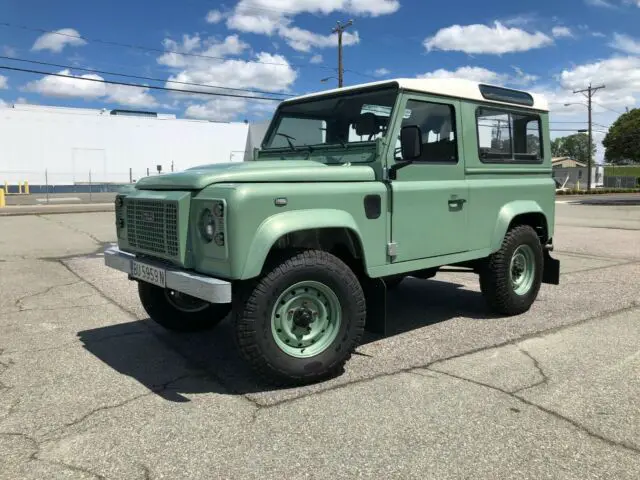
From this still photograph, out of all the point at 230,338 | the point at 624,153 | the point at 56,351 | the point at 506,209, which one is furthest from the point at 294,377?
the point at 624,153

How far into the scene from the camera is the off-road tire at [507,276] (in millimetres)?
5273

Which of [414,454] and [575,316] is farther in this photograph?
[575,316]

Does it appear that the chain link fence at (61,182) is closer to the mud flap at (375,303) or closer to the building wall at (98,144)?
the building wall at (98,144)

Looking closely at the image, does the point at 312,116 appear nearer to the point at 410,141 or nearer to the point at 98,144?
the point at 410,141

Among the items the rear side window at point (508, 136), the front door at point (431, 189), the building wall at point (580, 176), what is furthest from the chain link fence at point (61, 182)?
the building wall at point (580, 176)

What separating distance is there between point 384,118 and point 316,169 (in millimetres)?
859

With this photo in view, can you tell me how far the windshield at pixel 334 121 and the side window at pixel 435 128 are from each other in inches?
8.9

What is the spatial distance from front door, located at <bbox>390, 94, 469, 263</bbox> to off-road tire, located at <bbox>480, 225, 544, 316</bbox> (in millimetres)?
587

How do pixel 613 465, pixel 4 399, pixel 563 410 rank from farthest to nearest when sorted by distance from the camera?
1. pixel 4 399
2. pixel 563 410
3. pixel 613 465

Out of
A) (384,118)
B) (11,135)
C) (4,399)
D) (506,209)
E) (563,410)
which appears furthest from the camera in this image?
(11,135)

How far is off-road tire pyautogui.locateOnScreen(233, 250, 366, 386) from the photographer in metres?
3.48

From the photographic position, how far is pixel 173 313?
500 centimetres

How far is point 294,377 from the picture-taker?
3658 mm

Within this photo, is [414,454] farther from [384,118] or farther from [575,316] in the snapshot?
[575,316]
